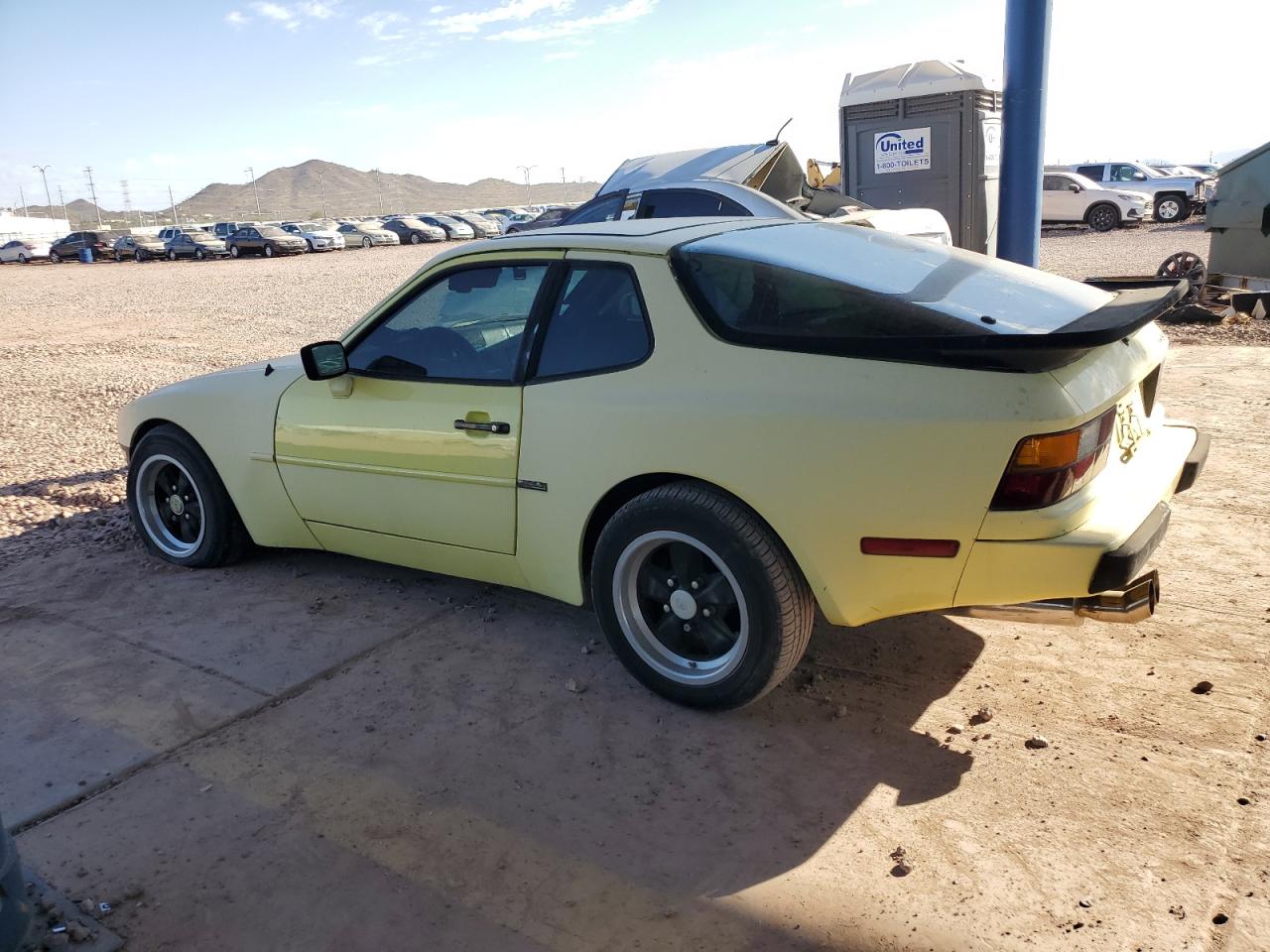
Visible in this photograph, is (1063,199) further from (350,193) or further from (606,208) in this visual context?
(350,193)

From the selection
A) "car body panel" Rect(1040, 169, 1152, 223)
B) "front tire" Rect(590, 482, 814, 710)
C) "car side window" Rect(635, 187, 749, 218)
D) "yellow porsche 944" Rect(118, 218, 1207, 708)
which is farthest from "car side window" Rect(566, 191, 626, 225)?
"car body panel" Rect(1040, 169, 1152, 223)

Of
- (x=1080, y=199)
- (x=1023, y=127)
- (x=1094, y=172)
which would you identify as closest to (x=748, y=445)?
(x=1023, y=127)

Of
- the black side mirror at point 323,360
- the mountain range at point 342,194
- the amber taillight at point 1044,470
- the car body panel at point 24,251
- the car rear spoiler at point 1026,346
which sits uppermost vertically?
the mountain range at point 342,194

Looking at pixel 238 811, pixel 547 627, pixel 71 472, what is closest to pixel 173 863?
pixel 238 811

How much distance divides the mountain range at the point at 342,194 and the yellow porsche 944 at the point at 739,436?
14477 centimetres

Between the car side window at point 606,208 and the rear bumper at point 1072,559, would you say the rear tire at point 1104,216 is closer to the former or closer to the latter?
the car side window at point 606,208

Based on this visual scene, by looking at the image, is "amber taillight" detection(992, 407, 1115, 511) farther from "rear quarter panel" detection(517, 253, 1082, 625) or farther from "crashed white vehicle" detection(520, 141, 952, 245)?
"crashed white vehicle" detection(520, 141, 952, 245)

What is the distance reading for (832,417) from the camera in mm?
2902

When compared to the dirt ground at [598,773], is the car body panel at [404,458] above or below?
above

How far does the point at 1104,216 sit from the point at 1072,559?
26718 millimetres

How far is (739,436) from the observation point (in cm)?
306

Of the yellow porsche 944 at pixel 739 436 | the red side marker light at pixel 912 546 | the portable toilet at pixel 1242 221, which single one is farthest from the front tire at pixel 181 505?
the portable toilet at pixel 1242 221

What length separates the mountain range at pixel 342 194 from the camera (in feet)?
495

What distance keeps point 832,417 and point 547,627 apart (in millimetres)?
1725
